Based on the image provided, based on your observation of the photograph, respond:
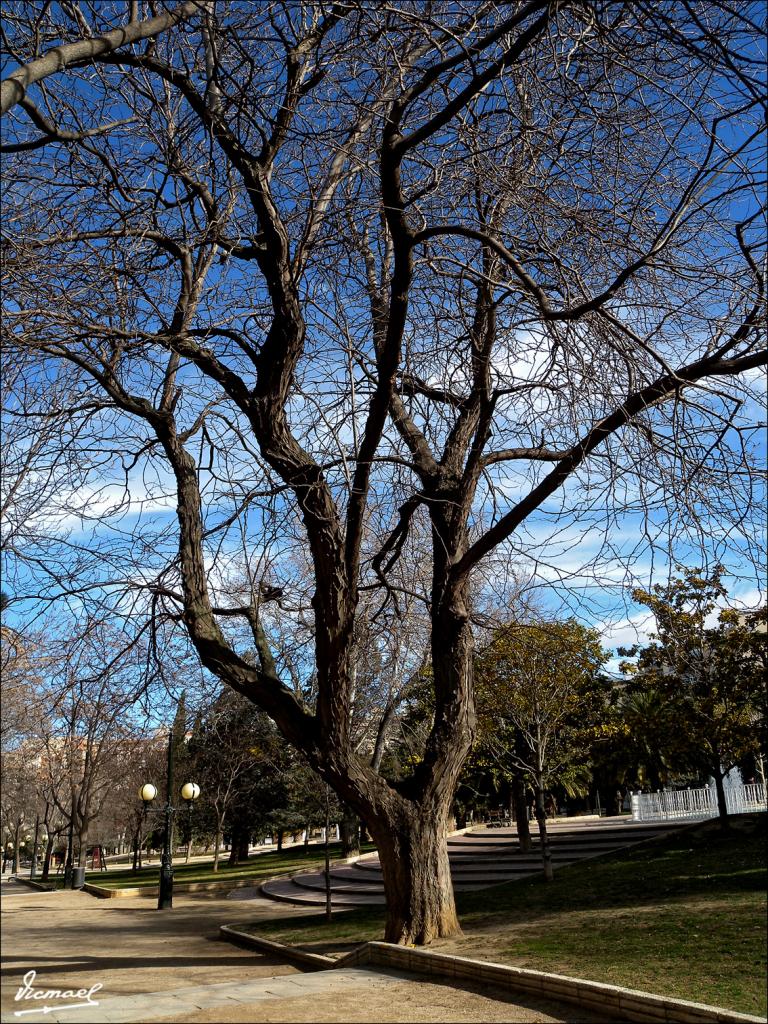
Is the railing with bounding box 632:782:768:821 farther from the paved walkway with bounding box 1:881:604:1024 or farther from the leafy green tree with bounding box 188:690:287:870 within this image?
the paved walkway with bounding box 1:881:604:1024

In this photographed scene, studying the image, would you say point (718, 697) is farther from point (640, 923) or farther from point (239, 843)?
point (239, 843)

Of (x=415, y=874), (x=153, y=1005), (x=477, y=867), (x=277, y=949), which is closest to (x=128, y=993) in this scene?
(x=153, y=1005)

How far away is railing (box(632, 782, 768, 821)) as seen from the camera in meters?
22.8

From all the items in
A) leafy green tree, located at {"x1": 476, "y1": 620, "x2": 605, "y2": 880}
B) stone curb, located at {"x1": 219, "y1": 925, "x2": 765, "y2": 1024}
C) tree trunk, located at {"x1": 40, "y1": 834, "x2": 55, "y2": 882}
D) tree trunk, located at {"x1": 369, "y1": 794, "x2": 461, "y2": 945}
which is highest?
leafy green tree, located at {"x1": 476, "y1": 620, "x2": 605, "y2": 880}

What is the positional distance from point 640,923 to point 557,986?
4003 mm

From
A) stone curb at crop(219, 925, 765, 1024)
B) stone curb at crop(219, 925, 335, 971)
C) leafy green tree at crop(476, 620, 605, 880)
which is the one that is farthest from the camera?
leafy green tree at crop(476, 620, 605, 880)

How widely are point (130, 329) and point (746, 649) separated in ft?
48.4

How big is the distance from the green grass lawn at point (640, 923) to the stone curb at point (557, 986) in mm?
459

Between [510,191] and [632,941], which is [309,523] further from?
[632,941]

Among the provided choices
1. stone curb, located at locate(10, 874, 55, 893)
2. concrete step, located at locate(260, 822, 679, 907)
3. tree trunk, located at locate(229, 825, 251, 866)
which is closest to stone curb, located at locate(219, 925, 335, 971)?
concrete step, located at locate(260, 822, 679, 907)

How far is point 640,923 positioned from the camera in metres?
9.34

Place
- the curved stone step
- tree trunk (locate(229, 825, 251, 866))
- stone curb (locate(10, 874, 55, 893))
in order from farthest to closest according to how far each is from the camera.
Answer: tree trunk (locate(229, 825, 251, 866)) < the curved stone step < stone curb (locate(10, 874, 55, 893))

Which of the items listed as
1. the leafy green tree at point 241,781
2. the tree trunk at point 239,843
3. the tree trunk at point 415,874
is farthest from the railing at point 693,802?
the tree trunk at point 415,874

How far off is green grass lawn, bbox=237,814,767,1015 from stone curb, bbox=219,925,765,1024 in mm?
459
